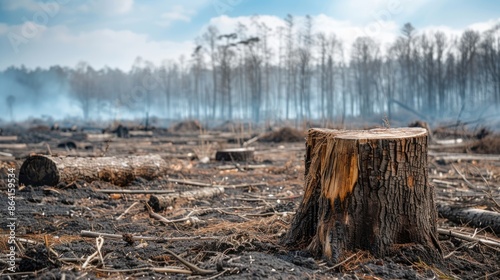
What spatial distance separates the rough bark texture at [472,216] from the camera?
4585mm

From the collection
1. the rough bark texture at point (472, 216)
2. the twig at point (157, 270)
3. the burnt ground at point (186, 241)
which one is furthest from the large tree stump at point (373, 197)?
the rough bark texture at point (472, 216)

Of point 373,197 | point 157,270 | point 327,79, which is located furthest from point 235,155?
point 327,79

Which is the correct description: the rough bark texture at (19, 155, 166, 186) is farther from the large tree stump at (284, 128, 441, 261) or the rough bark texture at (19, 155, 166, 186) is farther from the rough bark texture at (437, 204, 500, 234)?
the rough bark texture at (437, 204, 500, 234)

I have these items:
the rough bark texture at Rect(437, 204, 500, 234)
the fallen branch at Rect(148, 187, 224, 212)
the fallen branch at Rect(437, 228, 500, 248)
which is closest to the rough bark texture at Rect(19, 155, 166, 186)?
the fallen branch at Rect(148, 187, 224, 212)

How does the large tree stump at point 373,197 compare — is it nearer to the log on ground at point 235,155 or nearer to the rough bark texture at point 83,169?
the rough bark texture at point 83,169

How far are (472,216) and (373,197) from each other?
210 centimetres

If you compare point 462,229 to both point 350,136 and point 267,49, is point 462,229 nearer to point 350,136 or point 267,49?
point 350,136

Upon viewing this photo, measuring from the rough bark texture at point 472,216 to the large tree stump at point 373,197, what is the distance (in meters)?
1.44

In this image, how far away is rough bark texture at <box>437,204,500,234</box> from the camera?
4.59 m

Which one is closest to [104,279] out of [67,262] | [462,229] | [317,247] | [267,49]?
[67,262]

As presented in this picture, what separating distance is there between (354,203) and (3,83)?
9636cm

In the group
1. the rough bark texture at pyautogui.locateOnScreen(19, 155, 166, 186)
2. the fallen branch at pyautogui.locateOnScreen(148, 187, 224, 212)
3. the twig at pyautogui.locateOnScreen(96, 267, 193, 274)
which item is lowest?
the fallen branch at pyautogui.locateOnScreen(148, 187, 224, 212)

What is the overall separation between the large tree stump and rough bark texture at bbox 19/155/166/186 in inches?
193

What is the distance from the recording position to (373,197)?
133 inches
